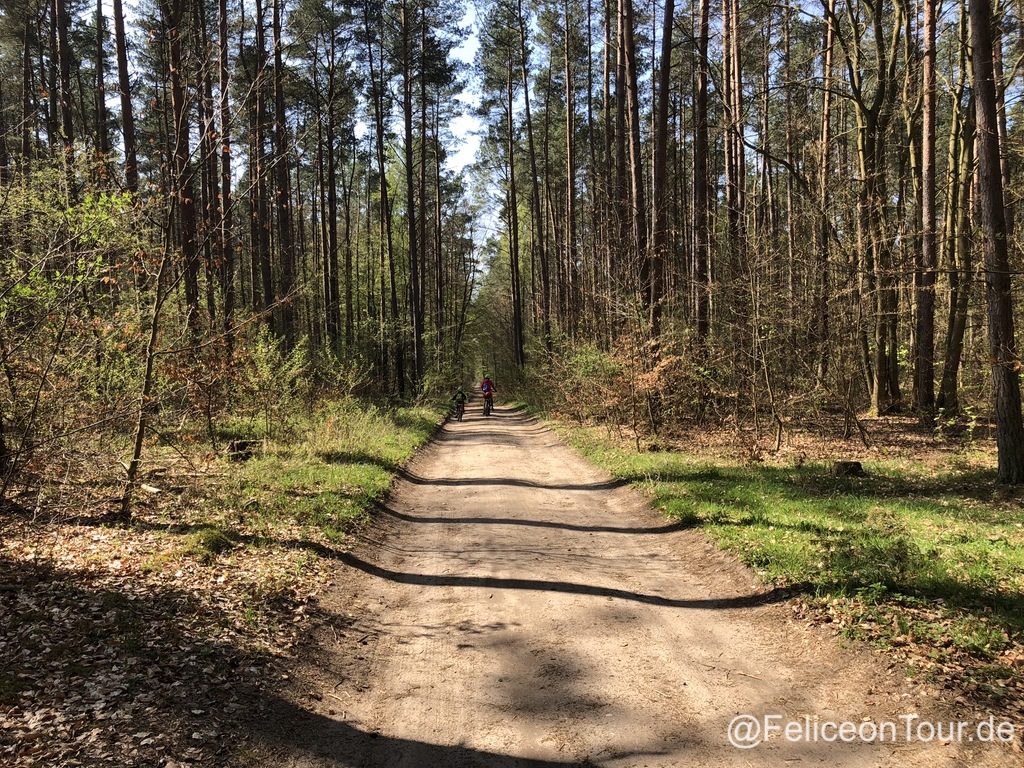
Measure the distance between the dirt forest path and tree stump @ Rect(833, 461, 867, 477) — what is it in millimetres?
4002

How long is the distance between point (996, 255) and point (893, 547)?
483cm

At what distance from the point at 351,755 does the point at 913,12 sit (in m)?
21.1

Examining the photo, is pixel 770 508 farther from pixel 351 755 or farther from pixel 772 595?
pixel 351 755

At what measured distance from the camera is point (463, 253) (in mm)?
51688

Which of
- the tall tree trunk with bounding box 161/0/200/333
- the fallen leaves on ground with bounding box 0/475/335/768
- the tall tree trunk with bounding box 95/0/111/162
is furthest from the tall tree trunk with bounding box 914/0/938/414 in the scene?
the tall tree trunk with bounding box 95/0/111/162

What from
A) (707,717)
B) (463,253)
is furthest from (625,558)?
(463,253)

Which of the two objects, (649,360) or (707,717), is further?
(649,360)

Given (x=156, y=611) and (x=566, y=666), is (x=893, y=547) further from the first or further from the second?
(x=156, y=611)

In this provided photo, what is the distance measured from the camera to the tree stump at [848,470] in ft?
31.4

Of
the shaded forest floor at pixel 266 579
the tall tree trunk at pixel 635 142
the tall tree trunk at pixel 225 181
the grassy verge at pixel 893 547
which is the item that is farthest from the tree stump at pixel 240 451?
the tall tree trunk at pixel 635 142

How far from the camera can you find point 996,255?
25.5 ft

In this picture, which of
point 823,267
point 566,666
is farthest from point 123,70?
point 566,666

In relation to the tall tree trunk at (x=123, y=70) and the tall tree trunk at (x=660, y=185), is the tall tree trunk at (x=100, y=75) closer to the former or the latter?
the tall tree trunk at (x=123, y=70)

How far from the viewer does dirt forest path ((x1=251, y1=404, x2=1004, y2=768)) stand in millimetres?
3299
